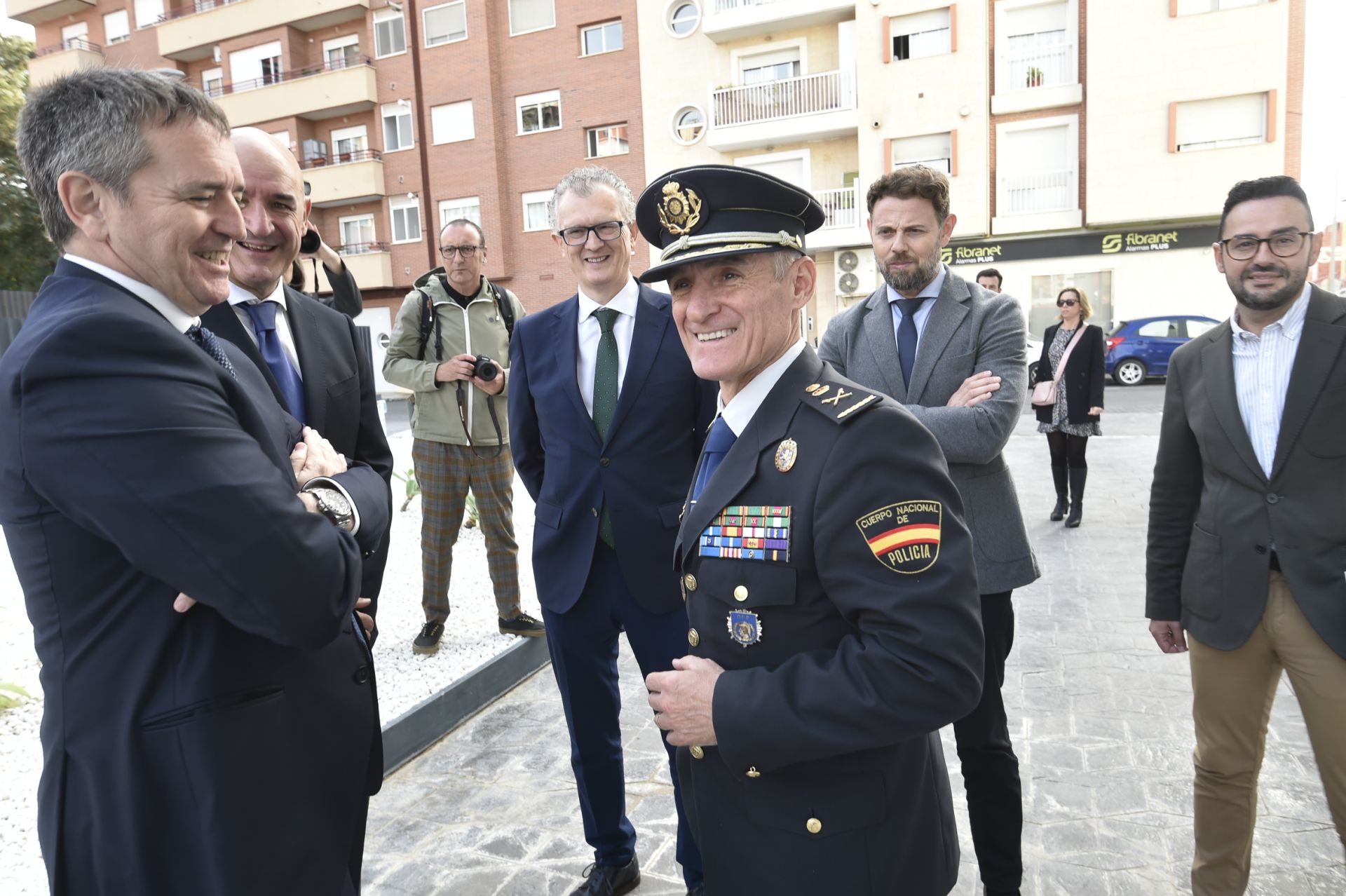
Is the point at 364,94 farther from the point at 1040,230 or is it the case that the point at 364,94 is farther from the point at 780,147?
the point at 1040,230

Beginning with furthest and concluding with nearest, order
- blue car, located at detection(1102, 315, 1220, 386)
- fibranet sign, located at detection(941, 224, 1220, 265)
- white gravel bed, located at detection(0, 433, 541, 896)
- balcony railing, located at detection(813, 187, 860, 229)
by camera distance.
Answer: balcony railing, located at detection(813, 187, 860, 229)
fibranet sign, located at detection(941, 224, 1220, 265)
blue car, located at detection(1102, 315, 1220, 386)
white gravel bed, located at detection(0, 433, 541, 896)

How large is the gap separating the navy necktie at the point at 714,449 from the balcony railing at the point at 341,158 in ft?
98.4

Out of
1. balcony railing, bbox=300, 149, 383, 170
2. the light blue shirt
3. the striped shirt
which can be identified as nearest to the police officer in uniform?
the light blue shirt

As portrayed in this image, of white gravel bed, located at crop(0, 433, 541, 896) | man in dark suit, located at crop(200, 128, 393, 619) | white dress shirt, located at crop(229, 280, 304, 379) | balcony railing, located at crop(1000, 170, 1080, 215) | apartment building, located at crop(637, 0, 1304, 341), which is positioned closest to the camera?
man in dark suit, located at crop(200, 128, 393, 619)

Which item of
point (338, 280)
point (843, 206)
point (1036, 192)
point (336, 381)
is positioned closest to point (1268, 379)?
point (336, 381)

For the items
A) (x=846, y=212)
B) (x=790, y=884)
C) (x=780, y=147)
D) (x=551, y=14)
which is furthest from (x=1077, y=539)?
(x=551, y=14)

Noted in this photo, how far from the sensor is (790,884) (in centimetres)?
156

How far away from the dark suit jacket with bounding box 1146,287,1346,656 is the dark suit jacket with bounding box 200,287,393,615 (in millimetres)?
2468

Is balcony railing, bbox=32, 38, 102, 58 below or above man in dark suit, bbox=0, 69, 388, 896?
above

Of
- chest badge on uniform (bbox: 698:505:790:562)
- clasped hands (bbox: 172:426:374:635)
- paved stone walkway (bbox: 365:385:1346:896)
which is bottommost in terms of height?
paved stone walkway (bbox: 365:385:1346:896)

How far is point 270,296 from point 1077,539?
23.1 ft

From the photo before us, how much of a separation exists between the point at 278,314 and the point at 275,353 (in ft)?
0.42

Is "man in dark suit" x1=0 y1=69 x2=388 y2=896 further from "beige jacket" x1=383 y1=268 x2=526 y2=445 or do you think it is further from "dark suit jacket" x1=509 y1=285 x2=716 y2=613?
"beige jacket" x1=383 y1=268 x2=526 y2=445

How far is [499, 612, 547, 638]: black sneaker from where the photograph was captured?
5.29 meters
